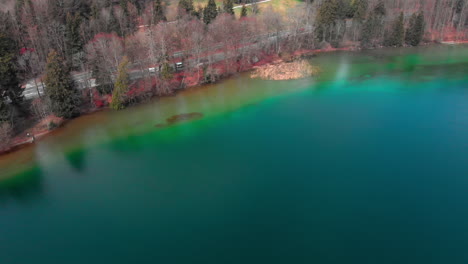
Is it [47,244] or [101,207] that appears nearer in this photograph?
[47,244]

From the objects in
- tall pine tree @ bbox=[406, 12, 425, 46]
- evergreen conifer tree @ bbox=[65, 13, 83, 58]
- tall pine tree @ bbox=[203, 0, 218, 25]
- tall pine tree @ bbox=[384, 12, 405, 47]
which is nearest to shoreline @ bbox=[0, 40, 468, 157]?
evergreen conifer tree @ bbox=[65, 13, 83, 58]

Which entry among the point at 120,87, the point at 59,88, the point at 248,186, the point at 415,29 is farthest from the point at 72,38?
the point at 415,29

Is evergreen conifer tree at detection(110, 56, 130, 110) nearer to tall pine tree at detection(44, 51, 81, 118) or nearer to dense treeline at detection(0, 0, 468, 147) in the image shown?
dense treeline at detection(0, 0, 468, 147)

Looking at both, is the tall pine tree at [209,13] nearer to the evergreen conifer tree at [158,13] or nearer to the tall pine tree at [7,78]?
the evergreen conifer tree at [158,13]

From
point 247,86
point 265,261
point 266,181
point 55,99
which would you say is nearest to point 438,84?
point 247,86

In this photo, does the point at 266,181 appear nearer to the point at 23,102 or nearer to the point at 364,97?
the point at 364,97
